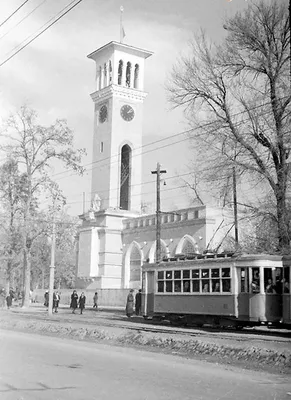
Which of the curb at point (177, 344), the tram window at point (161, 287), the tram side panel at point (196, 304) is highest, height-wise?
the tram window at point (161, 287)

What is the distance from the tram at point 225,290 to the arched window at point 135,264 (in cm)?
2775

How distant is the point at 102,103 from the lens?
6047 centimetres

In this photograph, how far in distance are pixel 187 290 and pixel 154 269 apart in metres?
2.84

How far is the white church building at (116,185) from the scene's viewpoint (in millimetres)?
54281

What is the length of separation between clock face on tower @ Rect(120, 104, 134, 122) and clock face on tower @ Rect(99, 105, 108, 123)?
1.88 meters

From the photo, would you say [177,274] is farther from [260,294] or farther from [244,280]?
[260,294]

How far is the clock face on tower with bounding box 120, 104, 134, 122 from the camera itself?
59.3 meters

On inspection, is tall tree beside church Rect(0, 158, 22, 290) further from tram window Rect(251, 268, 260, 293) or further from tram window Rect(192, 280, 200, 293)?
tram window Rect(251, 268, 260, 293)

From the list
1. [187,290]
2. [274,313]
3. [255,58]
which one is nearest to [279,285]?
[274,313]

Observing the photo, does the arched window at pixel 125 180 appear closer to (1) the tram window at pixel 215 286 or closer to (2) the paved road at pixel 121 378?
(1) the tram window at pixel 215 286

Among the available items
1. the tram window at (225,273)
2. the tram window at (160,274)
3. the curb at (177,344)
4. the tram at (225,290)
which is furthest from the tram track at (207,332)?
the tram window at (160,274)

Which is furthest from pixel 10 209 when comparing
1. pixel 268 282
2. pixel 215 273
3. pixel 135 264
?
pixel 268 282

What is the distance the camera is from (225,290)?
22078mm

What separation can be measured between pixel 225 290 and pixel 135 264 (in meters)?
32.5
